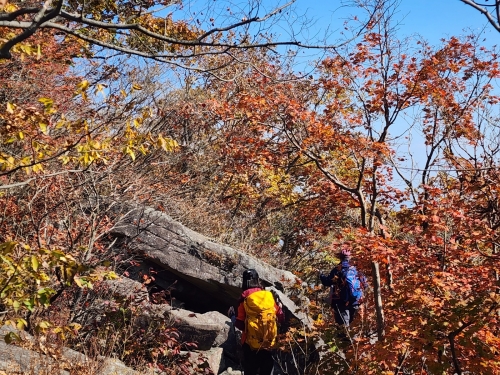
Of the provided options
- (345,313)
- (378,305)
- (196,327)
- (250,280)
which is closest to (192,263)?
(196,327)

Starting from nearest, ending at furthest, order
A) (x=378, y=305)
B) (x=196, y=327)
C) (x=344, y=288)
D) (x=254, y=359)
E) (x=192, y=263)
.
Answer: (x=378, y=305)
(x=254, y=359)
(x=344, y=288)
(x=196, y=327)
(x=192, y=263)

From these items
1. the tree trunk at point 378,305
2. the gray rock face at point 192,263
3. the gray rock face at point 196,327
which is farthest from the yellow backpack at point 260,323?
the gray rock face at point 192,263

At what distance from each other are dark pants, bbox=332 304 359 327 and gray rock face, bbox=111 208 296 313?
2386mm

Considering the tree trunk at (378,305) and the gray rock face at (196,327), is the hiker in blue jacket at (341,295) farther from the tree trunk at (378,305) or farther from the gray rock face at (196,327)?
the gray rock face at (196,327)

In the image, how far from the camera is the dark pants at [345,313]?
7.66m

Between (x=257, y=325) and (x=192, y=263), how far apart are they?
3.28 m

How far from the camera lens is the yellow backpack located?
683 centimetres

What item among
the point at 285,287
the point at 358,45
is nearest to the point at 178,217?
the point at 285,287

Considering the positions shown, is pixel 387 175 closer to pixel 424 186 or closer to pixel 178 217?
pixel 424 186

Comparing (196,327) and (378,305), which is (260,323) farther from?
(196,327)

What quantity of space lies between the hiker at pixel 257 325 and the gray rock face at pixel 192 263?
2770 millimetres

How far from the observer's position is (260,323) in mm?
6852

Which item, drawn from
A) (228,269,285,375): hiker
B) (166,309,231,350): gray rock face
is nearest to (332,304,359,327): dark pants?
(228,269,285,375): hiker

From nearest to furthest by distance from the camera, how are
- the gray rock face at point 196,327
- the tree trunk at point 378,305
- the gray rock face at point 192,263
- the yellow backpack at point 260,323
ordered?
the tree trunk at point 378,305 < the yellow backpack at point 260,323 < the gray rock face at point 196,327 < the gray rock face at point 192,263
